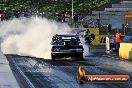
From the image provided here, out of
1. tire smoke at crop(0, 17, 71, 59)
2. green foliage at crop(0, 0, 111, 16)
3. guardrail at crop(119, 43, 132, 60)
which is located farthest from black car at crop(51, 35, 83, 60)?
green foliage at crop(0, 0, 111, 16)

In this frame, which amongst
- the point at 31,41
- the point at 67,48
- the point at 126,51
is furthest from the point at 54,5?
the point at 67,48

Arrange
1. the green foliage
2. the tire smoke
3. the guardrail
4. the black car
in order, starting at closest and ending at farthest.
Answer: the black car, the guardrail, the tire smoke, the green foliage

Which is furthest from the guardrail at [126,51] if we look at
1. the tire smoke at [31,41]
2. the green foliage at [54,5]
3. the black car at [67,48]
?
the green foliage at [54,5]

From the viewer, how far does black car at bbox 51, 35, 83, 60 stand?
93.4 feet

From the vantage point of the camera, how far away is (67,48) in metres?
28.6

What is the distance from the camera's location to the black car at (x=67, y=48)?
2845 centimetres

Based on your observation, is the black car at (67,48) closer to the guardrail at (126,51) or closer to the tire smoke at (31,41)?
the tire smoke at (31,41)

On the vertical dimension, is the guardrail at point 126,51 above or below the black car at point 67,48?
below

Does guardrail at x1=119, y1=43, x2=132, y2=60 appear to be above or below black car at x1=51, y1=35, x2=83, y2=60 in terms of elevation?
below

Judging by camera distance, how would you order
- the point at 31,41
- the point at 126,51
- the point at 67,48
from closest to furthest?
the point at 67,48 → the point at 126,51 → the point at 31,41

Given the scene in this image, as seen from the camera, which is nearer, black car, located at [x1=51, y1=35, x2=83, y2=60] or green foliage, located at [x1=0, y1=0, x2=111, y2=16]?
black car, located at [x1=51, y1=35, x2=83, y2=60]

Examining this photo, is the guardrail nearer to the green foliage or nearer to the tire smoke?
the tire smoke

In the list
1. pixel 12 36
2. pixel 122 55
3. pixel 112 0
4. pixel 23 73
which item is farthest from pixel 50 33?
pixel 112 0

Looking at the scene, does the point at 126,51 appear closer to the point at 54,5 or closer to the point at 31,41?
the point at 31,41
